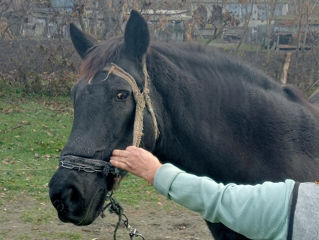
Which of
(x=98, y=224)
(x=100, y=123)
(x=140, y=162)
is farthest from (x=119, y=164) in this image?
(x=98, y=224)

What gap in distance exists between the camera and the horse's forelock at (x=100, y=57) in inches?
108

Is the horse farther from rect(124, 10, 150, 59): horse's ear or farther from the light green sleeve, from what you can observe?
the light green sleeve

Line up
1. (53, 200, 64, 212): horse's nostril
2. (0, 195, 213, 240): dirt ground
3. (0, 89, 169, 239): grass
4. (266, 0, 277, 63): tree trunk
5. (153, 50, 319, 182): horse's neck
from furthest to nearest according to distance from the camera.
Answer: (266, 0, 277, 63): tree trunk → (0, 89, 169, 239): grass → (0, 195, 213, 240): dirt ground → (153, 50, 319, 182): horse's neck → (53, 200, 64, 212): horse's nostril

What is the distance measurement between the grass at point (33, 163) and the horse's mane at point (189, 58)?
3.26 metres

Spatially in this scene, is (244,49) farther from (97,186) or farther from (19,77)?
(97,186)

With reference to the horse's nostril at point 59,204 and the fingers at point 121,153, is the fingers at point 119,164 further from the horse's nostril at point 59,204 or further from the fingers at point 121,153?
the horse's nostril at point 59,204

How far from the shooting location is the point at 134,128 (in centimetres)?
268

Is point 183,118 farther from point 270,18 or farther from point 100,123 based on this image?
point 270,18

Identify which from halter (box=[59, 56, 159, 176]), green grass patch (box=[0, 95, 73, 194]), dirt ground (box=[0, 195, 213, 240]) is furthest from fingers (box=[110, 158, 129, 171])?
green grass patch (box=[0, 95, 73, 194])

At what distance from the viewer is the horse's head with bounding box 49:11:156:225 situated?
98.4 inches

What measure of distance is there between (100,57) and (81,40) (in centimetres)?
57

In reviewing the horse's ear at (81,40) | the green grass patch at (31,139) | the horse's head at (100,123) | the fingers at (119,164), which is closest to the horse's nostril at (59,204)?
the horse's head at (100,123)

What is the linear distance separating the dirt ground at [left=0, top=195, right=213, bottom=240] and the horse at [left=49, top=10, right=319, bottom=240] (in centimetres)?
302

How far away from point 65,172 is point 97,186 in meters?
0.19
